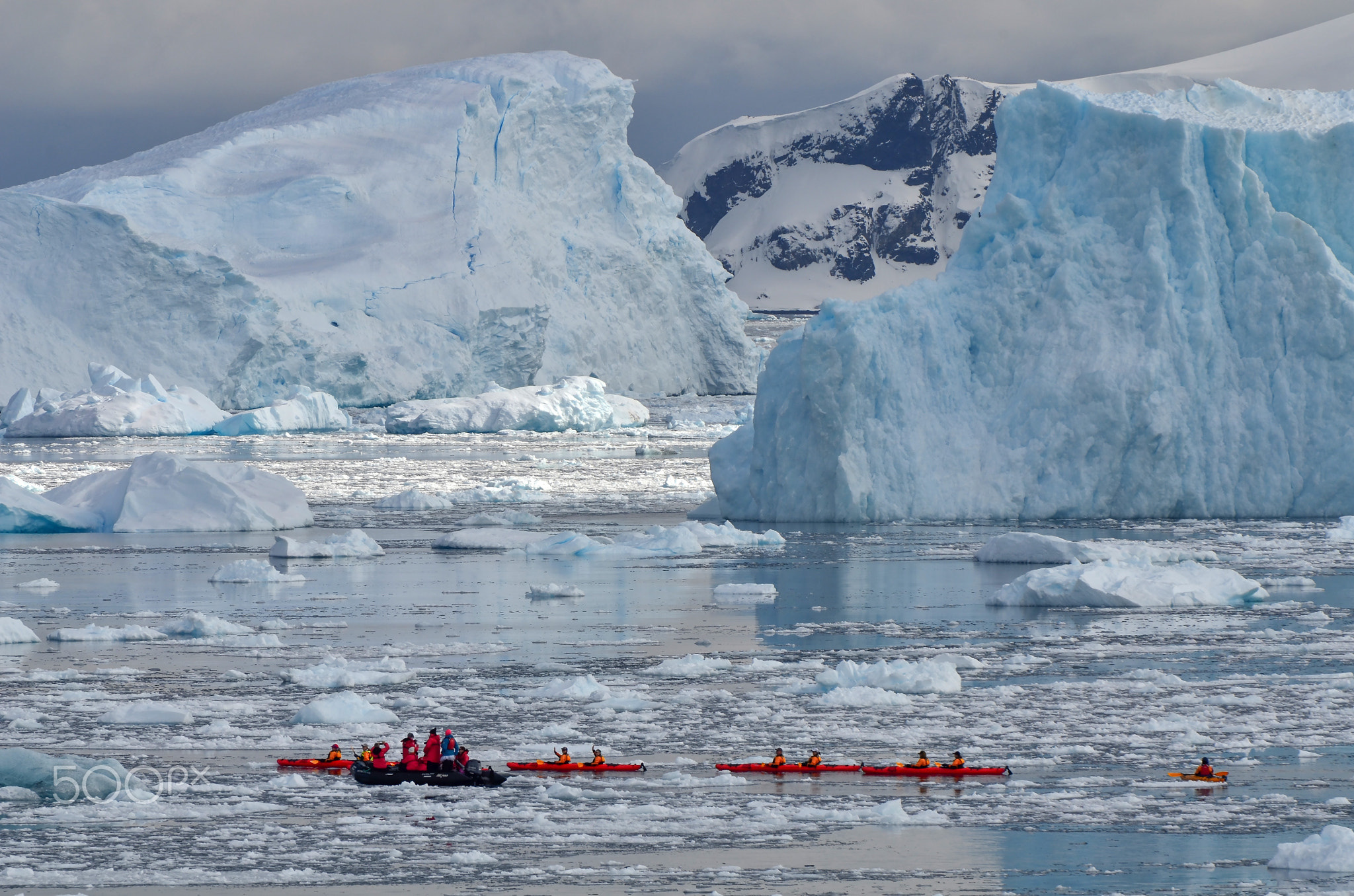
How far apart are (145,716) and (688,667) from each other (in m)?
3.60

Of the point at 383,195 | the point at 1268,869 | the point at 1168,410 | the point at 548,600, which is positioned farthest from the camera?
the point at 383,195

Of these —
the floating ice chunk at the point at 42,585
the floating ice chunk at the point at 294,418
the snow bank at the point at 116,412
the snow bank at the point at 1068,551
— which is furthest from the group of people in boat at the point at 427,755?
the snow bank at the point at 116,412

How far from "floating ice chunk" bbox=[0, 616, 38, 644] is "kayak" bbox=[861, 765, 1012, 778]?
287 inches

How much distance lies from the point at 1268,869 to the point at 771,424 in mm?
15664

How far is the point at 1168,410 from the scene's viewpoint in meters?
20.8

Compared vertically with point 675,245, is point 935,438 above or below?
below

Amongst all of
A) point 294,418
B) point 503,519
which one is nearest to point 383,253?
point 294,418

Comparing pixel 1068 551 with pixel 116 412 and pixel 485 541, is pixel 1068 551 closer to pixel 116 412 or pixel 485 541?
pixel 485 541

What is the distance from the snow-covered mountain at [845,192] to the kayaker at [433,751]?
517 feet

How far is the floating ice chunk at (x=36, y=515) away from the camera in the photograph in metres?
21.3

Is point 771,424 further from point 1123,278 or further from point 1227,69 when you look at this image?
point 1227,69

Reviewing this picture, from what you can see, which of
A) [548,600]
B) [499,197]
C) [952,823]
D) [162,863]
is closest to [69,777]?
[162,863]

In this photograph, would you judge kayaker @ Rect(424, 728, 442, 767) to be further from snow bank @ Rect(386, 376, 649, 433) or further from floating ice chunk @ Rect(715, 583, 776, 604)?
snow bank @ Rect(386, 376, 649, 433)

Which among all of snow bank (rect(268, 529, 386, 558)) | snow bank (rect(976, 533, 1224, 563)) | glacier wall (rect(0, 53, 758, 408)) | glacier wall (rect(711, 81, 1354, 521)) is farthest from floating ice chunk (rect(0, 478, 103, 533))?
glacier wall (rect(0, 53, 758, 408))
